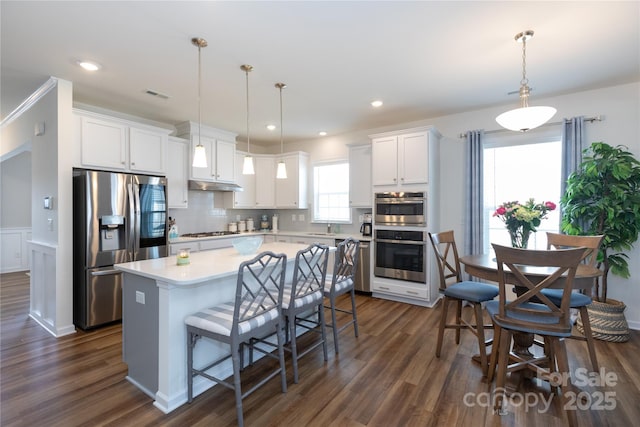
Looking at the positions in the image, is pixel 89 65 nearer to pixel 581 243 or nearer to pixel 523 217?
pixel 523 217

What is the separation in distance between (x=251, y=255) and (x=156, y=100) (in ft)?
8.40

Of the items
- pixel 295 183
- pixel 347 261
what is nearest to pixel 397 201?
pixel 347 261

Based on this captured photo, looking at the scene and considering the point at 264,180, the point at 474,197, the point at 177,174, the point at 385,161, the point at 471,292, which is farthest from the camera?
the point at 264,180

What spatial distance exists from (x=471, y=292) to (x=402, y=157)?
7.31ft

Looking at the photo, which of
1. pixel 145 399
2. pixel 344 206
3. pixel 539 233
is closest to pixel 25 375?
pixel 145 399

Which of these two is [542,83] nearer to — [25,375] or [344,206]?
[344,206]

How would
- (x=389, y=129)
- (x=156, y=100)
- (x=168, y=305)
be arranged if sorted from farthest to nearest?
(x=389, y=129)
(x=156, y=100)
(x=168, y=305)

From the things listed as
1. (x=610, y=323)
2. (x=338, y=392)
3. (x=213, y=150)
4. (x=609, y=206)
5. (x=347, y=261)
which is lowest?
(x=338, y=392)

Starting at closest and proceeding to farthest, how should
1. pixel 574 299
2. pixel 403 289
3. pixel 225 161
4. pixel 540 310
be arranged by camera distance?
pixel 540 310 < pixel 574 299 < pixel 403 289 < pixel 225 161

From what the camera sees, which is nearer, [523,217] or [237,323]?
[237,323]

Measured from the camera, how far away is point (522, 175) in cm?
399

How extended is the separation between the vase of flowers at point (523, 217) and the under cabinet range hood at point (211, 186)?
400 cm

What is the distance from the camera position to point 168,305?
1.96 metres

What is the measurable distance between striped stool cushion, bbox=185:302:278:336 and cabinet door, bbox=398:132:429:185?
111 inches
